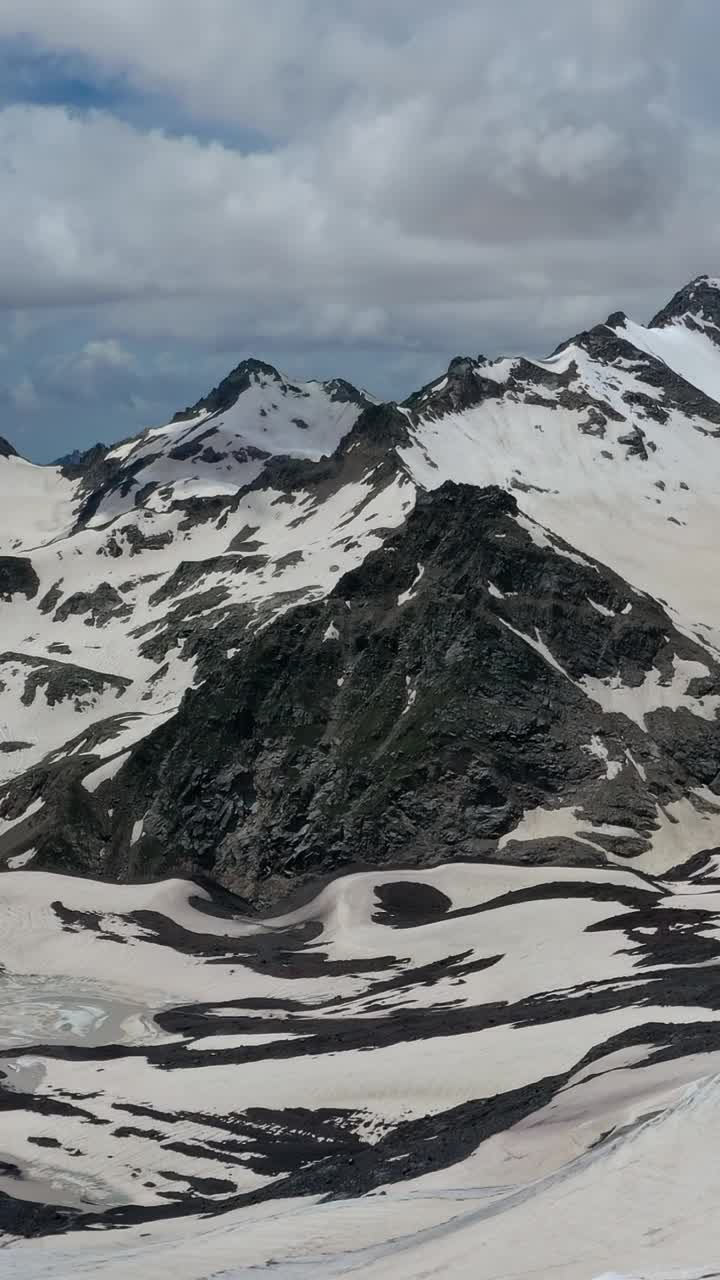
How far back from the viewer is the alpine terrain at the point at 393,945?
3931 centimetres

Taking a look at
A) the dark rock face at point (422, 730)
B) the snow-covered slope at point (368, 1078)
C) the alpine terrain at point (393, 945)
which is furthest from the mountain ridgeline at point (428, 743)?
the snow-covered slope at point (368, 1078)

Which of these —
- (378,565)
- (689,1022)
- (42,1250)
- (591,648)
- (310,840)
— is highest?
(378,565)

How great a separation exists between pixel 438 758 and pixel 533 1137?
98.9 meters

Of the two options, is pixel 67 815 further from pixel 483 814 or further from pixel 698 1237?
pixel 698 1237

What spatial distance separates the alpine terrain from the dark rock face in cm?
37

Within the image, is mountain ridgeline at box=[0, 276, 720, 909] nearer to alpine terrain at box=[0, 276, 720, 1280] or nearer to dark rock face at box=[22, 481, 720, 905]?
dark rock face at box=[22, 481, 720, 905]

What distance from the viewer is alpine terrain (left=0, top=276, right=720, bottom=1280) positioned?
129 feet

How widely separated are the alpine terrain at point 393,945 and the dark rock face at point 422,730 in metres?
0.37

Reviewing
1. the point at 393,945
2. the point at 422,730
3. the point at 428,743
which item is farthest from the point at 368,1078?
the point at 422,730

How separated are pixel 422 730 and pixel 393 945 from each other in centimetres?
4874

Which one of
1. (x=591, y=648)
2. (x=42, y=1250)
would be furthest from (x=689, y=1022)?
(x=591, y=648)

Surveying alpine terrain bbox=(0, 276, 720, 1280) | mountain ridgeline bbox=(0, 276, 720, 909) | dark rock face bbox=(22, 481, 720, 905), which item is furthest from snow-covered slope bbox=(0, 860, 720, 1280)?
dark rock face bbox=(22, 481, 720, 905)

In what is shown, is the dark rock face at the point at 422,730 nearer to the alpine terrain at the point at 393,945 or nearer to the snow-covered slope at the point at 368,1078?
the alpine terrain at the point at 393,945

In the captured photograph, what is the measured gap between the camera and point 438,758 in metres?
143
